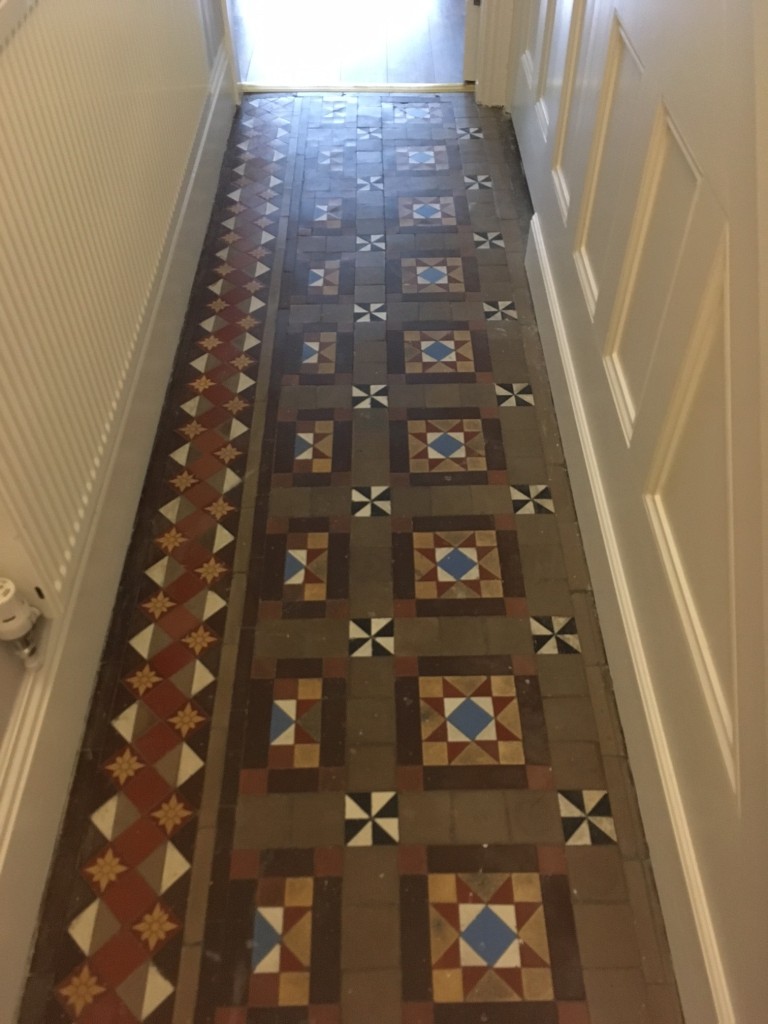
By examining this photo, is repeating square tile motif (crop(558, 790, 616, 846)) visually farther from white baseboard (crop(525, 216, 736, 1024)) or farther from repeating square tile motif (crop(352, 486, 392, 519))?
repeating square tile motif (crop(352, 486, 392, 519))

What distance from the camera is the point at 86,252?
129 centimetres

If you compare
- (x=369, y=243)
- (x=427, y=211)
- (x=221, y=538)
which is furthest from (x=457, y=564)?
(x=427, y=211)

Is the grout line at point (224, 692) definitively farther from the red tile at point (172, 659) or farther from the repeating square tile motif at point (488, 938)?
the repeating square tile motif at point (488, 938)

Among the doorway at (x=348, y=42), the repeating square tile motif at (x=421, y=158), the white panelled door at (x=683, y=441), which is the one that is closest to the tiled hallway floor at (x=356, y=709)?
the white panelled door at (x=683, y=441)

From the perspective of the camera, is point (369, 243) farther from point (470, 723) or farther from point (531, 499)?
point (470, 723)

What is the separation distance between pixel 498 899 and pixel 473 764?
0.66ft

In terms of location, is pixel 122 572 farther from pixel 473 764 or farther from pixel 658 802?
pixel 658 802

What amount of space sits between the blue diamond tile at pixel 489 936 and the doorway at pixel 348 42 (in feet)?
8.65

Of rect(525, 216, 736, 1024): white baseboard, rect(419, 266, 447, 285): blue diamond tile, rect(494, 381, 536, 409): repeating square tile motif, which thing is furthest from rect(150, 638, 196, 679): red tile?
rect(419, 266, 447, 285): blue diamond tile

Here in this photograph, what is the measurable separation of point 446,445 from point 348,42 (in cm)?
210

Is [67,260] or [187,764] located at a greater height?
[67,260]

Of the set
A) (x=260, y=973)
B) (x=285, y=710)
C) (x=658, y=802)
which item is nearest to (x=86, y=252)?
(x=285, y=710)

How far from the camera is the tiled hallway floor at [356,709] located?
1.13 m

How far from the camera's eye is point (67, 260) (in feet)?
3.96
